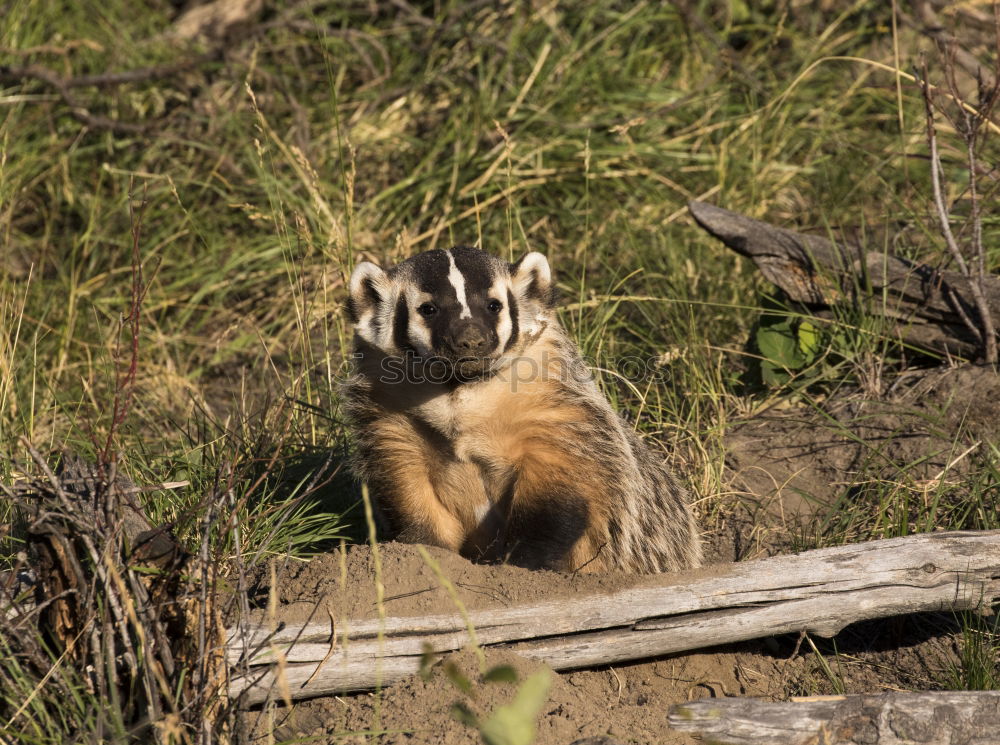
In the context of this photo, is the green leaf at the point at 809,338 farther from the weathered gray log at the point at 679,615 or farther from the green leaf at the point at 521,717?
the green leaf at the point at 521,717

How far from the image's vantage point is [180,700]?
2367 mm

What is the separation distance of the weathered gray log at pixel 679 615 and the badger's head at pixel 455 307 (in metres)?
0.73

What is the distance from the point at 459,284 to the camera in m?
3.05

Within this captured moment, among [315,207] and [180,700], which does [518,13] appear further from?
[180,700]

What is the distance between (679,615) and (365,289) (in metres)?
1.30

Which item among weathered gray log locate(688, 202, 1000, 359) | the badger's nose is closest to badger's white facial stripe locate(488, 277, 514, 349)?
the badger's nose

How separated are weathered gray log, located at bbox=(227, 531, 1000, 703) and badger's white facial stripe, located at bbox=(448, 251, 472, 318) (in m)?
0.83

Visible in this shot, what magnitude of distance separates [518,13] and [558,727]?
4.47 metres

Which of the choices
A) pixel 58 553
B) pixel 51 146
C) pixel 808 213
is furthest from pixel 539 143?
pixel 58 553

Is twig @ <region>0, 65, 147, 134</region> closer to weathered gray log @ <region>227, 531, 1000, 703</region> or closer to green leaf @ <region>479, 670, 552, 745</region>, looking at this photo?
weathered gray log @ <region>227, 531, 1000, 703</region>

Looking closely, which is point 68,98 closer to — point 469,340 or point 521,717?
point 469,340

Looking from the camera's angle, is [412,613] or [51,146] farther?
[51,146]

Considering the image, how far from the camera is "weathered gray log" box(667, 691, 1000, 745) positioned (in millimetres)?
2332

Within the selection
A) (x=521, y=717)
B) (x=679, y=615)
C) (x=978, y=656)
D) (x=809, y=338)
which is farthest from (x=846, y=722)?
(x=809, y=338)
